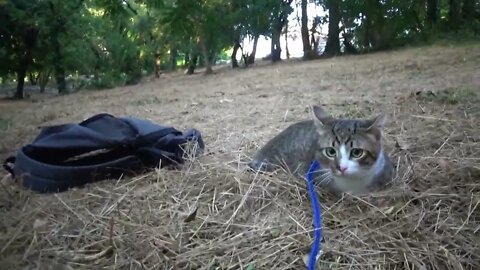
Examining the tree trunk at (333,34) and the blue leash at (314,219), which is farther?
the tree trunk at (333,34)

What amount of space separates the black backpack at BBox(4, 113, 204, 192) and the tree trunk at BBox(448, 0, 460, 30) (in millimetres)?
13457

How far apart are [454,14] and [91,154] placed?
14400mm

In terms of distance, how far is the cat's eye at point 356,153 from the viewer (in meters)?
2.26

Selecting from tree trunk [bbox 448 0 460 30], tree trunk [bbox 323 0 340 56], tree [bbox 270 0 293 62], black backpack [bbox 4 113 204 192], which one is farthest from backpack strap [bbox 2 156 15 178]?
tree trunk [bbox 448 0 460 30]

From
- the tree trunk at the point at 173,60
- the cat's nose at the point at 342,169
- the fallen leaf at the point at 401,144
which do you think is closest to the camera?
the cat's nose at the point at 342,169

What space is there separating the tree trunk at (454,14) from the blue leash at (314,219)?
44.2ft

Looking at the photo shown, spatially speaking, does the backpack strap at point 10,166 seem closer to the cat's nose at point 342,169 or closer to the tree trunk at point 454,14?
the cat's nose at point 342,169

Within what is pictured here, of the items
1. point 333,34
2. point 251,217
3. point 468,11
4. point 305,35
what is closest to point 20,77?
point 305,35

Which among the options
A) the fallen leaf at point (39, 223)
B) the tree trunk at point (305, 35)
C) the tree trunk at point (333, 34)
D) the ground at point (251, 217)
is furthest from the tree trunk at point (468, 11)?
the fallen leaf at point (39, 223)

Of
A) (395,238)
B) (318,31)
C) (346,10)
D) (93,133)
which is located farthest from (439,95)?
(318,31)

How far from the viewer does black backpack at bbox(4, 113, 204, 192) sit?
2.65 meters

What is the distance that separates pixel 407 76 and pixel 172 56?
15.6 meters

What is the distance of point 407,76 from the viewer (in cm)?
671

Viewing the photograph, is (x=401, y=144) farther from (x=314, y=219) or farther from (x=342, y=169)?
(x=314, y=219)
